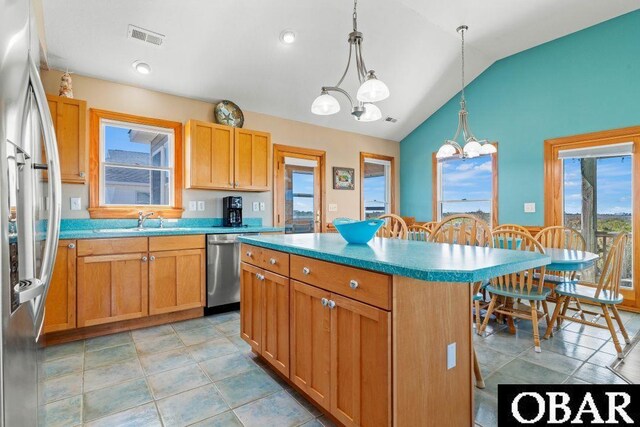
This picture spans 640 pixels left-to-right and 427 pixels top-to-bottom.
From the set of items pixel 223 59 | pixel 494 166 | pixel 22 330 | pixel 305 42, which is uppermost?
pixel 305 42

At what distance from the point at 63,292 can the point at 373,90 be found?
2867mm

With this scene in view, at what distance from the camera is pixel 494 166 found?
15.3ft

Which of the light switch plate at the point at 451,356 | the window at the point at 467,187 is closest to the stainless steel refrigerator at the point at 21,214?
the light switch plate at the point at 451,356

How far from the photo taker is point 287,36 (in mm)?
3287

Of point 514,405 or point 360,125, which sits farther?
point 360,125

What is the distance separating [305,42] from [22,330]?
3426 millimetres

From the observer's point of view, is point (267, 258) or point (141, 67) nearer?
point (267, 258)

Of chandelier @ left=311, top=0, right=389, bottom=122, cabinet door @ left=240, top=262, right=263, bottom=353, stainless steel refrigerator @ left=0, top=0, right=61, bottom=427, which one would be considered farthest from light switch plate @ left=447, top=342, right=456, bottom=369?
stainless steel refrigerator @ left=0, top=0, right=61, bottom=427

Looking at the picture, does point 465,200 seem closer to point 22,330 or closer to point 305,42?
point 305,42

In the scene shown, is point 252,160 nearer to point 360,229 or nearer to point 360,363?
point 360,229

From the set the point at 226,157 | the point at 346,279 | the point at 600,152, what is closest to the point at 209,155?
the point at 226,157

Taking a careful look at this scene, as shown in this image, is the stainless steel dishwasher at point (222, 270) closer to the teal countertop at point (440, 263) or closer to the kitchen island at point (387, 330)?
the kitchen island at point (387, 330)

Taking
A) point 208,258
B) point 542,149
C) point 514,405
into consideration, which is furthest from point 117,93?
point 542,149

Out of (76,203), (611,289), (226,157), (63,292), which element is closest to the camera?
(611,289)
